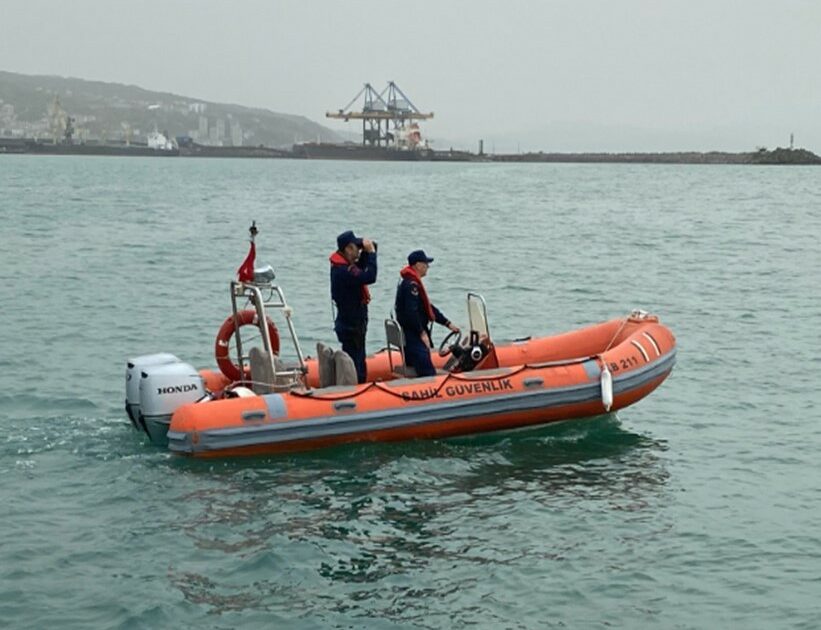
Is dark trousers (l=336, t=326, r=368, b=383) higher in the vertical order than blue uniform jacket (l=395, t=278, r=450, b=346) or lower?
lower

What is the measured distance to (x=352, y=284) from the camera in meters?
12.2

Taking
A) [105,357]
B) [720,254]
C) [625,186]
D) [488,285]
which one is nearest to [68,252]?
[488,285]

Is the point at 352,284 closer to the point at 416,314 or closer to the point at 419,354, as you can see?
the point at 416,314

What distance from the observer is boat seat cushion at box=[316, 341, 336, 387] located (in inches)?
492

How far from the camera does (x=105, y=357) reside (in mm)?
17953

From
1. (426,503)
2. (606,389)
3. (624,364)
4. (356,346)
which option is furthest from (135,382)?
(624,364)

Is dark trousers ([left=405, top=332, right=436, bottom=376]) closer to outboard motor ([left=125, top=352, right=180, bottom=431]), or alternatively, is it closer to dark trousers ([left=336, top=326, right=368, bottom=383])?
dark trousers ([left=336, top=326, right=368, bottom=383])

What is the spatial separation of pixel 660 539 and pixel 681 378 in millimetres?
6584

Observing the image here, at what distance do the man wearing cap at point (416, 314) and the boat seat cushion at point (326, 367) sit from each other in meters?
0.81

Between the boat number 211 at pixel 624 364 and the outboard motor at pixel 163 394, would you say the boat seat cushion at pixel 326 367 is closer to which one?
the outboard motor at pixel 163 394

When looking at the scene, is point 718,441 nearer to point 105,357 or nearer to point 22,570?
point 22,570

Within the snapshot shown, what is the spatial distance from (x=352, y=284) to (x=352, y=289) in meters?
0.06

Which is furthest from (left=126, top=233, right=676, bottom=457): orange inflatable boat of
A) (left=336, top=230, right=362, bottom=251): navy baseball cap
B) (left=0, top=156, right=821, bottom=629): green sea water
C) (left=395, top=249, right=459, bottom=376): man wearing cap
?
(left=336, top=230, right=362, bottom=251): navy baseball cap

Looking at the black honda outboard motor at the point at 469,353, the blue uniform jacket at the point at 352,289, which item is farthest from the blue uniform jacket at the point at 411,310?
the black honda outboard motor at the point at 469,353
